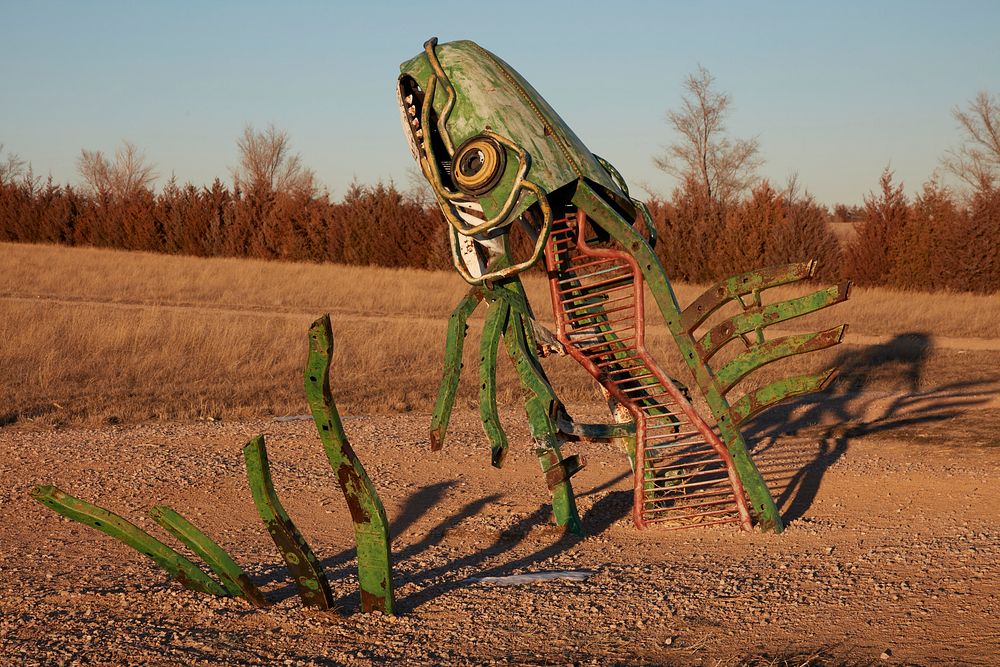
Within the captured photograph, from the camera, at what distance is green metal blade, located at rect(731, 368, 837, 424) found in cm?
466

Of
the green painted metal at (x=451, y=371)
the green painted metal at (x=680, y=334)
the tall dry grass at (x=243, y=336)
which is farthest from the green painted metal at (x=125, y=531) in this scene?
the tall dry grass at (x=243, y=336)

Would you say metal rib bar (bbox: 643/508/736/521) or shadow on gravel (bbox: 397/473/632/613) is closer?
shadow on gravel (bbox: 397/473/632/613)

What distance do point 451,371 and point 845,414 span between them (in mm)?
4962

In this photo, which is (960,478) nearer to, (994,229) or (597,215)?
(597,215)

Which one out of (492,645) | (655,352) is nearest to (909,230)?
(655,352)

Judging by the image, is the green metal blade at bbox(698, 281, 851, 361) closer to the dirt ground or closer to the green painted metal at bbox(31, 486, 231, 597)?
the dirt ground

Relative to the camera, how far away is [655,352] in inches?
504

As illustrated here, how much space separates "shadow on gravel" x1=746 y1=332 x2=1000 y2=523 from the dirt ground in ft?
0.21

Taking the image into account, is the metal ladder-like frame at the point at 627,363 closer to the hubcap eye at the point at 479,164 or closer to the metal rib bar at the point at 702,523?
the metal rib bar at the point at 702,523

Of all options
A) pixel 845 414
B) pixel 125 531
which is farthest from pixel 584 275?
pixel 845 414

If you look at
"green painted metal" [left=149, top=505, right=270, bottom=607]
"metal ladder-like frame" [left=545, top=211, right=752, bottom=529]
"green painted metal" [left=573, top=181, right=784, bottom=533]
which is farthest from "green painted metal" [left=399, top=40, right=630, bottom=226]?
"green painted metal" [left=149, top=505, right=270, bottom=607]

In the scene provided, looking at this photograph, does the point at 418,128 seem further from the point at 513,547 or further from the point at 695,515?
the point at 695,515

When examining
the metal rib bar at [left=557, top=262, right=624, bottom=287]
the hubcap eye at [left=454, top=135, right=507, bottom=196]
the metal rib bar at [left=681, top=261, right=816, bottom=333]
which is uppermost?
the hubcap eye at [left=454, top=135, right=507, bottom=196]

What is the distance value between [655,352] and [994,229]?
11.3 metres
